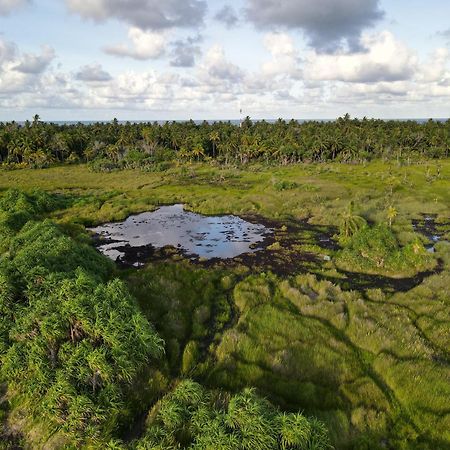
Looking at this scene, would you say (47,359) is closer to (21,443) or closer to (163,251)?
(21,443)

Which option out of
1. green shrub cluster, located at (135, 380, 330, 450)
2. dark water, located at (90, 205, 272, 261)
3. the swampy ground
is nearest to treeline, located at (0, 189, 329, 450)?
green shrub cluster, located at (135, 380, 330, 450)

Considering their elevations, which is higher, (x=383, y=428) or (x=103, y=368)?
(x=103, y=368)

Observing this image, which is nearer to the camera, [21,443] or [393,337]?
[21,443]

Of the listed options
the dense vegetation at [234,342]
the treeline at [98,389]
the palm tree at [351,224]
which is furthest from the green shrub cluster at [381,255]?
the treeline at [98,389]

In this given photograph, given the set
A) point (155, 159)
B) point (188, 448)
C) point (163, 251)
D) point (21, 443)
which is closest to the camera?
point (188, 448)

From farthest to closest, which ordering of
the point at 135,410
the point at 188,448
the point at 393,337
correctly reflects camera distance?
the point at 393,337 < the point at 135,410 < the point at 188,448

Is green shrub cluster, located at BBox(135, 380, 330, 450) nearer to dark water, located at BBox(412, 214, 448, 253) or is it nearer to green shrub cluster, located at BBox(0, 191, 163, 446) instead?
green shrub cluster, located at BBox(0, 191, 163, 446)

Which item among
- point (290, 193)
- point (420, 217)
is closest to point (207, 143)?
point (290, 193)
